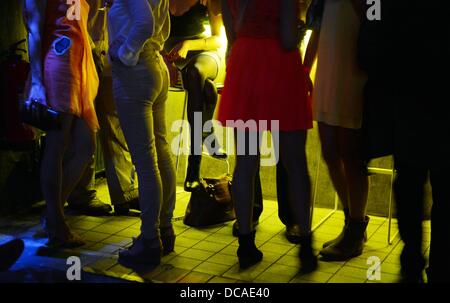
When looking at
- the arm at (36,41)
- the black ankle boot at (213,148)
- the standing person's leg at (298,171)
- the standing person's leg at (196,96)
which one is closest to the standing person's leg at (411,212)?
the standing person's leg at (298,171)

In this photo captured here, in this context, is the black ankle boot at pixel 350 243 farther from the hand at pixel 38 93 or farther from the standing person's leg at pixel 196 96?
the hand at pixel 38 93

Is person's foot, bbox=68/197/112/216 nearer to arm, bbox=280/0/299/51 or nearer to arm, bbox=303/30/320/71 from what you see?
arm, bbox=303/30/320/71

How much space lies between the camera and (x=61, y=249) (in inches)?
191

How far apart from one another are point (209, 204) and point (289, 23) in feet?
6.01

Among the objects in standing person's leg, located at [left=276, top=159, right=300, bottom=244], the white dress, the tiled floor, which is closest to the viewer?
the tiled floor

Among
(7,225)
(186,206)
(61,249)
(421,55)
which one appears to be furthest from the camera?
(186,206)

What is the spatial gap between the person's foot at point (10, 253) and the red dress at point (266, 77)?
171cm

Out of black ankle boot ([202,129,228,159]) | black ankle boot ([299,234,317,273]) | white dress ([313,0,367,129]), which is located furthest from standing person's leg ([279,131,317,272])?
black ankle boot ([202,129,228,159])

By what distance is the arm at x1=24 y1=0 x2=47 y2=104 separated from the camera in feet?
14.8

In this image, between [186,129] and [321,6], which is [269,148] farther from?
[321,6]

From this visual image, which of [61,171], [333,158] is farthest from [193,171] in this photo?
[333,158]

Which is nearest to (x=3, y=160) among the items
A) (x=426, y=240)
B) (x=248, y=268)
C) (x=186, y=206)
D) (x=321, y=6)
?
(x=186, y=206)

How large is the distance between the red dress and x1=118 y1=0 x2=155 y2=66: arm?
0.60 meters

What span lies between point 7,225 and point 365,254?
288 centimetres
